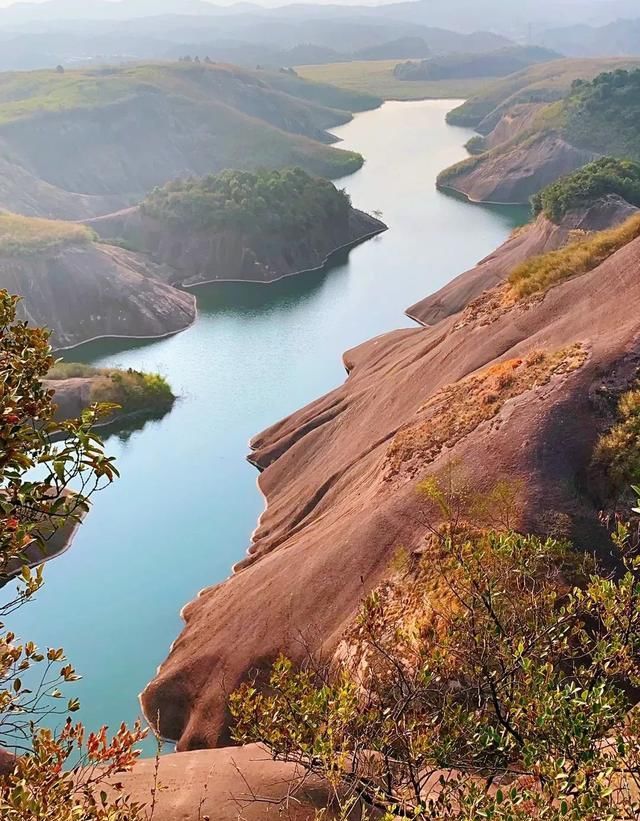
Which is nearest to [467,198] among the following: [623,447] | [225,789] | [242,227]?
[242,227]

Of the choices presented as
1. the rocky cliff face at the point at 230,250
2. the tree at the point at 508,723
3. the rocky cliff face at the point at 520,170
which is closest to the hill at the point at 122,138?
the rocky cliff face at the point at 230,250

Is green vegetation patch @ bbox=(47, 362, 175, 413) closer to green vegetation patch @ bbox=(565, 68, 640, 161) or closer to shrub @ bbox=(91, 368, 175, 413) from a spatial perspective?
shrub @ bbox=(91, 368, 175, 413)

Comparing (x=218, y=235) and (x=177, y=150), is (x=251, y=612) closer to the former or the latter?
(x=218, y=235)

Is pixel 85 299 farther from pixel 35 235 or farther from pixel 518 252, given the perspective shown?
pixel 518 252

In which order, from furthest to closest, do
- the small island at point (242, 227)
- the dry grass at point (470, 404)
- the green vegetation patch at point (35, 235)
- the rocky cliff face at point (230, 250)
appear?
the small island at point (242, 227), the rocky cliff face at point (230, 250), the green vegetation patch at point (35, 235), the dry grass at point (470, 404)

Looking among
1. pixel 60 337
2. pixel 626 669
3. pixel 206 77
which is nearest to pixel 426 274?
pixel 60 337

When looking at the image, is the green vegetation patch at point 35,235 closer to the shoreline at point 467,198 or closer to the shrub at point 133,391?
the shrub at point 133,391

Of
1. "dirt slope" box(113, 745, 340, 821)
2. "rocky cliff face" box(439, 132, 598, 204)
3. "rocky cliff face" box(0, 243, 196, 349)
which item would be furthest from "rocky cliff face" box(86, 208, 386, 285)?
"dirt slope" box(113, 745, 340, 821)
